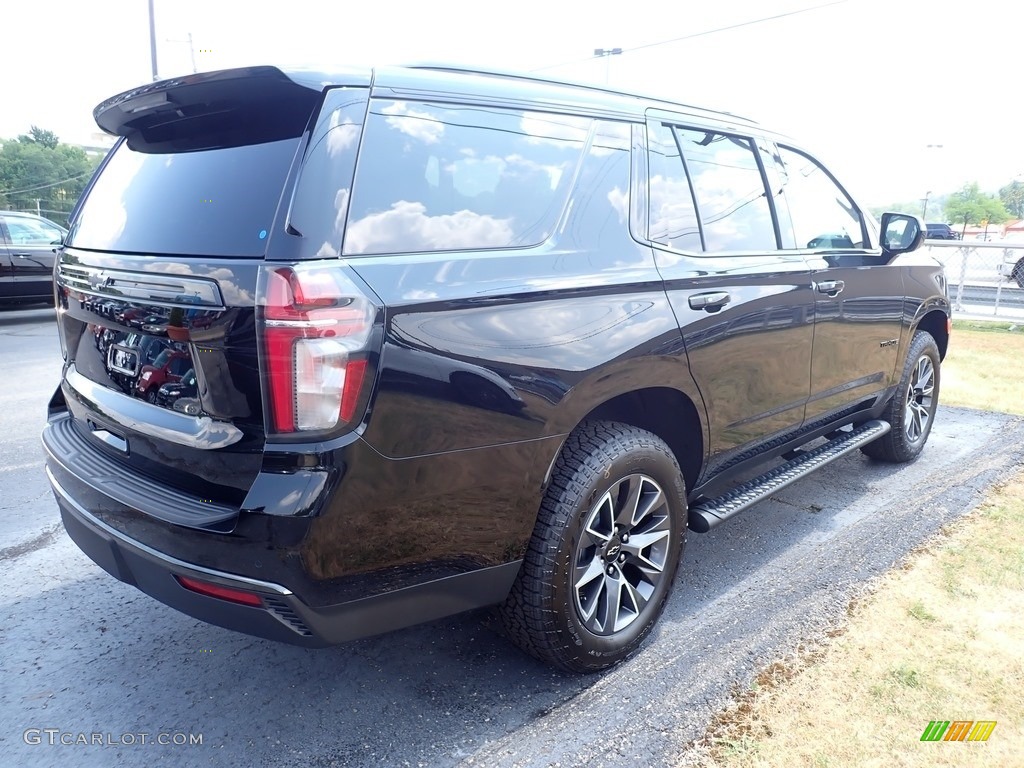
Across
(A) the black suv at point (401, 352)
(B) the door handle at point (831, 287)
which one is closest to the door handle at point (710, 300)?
(A) the black suv at point (401, 352)

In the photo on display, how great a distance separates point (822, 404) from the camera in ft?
12.0

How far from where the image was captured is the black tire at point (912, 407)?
4.53 metres

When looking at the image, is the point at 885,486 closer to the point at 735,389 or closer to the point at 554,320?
the point at 735,389

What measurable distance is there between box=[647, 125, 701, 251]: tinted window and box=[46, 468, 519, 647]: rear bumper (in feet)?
4.44

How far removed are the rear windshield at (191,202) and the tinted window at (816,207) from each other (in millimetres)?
2505

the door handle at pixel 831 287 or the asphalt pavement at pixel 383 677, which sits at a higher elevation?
the door handle at pixel 831 287

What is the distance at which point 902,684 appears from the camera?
249cm

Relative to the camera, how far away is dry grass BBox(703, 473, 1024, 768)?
219 cm

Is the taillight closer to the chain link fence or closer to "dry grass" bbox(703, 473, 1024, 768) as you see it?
"dry grass" bbox(703, 473, 1024, 768)

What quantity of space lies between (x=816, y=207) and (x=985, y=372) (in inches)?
214

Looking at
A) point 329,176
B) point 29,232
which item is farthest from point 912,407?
point 29,232

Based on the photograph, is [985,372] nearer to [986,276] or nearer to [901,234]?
[901,234]

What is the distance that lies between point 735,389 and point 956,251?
12522mm

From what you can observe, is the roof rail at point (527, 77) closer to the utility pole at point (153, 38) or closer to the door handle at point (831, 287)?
the door handle at point (831, 287)
